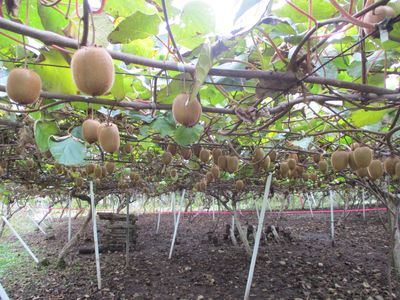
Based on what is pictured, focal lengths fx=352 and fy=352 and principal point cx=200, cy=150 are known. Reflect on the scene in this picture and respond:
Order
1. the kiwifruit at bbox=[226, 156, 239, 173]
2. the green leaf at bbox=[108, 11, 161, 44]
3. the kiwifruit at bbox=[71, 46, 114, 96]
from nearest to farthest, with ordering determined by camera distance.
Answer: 1. the kiwifruit at bbox=[71, 46, 114, 96]
2. the green leaf at bbox=[108, 11, 161, 44]
3. the kiwifruit at bbox=[226, 156, 239, 173]

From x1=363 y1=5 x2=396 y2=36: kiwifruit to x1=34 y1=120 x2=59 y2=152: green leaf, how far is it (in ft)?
4.41

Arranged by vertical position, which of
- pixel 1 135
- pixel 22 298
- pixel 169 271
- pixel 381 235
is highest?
pixel 1 135

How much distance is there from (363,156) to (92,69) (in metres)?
1.26

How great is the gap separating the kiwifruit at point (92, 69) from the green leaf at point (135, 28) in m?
0.19

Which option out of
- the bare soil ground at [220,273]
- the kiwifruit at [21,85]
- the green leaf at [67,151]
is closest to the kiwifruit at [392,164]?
the green leaf at [67,151]

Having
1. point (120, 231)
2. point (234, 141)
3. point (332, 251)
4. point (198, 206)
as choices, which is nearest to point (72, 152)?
point (234, 141)

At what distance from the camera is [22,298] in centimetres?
506

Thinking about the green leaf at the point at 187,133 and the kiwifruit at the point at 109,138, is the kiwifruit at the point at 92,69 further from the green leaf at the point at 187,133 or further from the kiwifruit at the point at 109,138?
the green leaf at the point at 187,133

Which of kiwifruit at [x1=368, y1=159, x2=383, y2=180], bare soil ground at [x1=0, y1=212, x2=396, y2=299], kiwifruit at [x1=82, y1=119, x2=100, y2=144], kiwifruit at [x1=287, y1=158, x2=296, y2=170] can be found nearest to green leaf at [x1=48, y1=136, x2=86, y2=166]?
kiwifruit at [x1=82, y1=119, x2=100, y2=144]

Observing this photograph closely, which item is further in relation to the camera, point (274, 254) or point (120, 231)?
point (120, 231)

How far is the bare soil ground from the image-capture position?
4555 millimetres

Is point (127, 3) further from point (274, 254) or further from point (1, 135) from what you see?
point (274, 254)

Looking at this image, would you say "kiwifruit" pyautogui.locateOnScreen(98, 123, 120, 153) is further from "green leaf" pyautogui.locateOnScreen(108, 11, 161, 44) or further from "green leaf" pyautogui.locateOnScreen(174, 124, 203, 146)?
"green leaf" pyautogui.locateOnScreen(174, 124, 203, 146)

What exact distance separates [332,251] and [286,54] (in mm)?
6166
